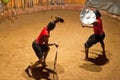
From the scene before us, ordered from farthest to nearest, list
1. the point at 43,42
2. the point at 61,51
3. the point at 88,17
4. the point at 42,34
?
the point at 61,51, the point at 88,17, the point at 43,42, the point at 42,34

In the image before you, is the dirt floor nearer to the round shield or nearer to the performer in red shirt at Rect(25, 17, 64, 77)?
the performer in red shirt at Rect(25, 17, 64, 77)

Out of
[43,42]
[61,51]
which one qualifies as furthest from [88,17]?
[61,51]

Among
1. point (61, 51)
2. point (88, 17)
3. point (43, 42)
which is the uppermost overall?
point (88, 17)

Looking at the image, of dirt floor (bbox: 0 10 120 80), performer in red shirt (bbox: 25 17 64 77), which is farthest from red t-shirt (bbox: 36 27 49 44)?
dirt floor (bbox: 0 10 120 80)

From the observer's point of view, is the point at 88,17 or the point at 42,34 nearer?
the point at 42,34

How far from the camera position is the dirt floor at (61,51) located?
824 cm

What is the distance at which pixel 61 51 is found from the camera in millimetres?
9672

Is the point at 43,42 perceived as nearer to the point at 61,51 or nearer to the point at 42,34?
the point at 42,34

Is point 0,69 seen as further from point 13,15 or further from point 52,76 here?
point 13,15

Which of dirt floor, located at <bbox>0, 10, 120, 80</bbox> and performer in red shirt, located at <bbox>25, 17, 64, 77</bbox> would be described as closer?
performer in red shirt, located at <bbox>25, 17, 64, 77</bbox>

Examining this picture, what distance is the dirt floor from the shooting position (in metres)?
8.24

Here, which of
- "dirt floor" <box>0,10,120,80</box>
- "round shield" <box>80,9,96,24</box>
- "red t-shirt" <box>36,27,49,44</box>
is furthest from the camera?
"round shield" <box>80,9,96,24</box>

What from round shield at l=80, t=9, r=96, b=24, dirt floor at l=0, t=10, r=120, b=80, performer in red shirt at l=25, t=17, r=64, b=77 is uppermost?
round shield at l=80, t=9, r=96, b=24

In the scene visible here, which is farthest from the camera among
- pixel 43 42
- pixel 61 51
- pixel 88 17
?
pixel 61 51
